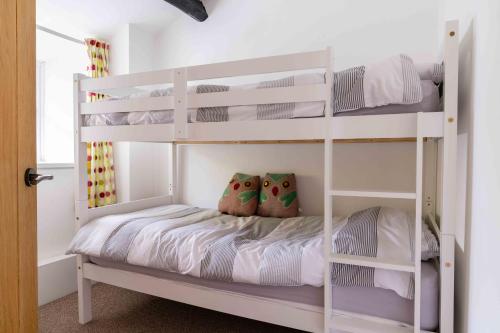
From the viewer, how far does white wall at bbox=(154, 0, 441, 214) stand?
7.55ft

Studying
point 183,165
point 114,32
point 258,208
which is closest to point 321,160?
point 258,208

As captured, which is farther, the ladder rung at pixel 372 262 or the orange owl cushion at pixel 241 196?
the orange owl cushion at pixel 241 196

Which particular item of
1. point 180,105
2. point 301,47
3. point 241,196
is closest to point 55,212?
point 241,196

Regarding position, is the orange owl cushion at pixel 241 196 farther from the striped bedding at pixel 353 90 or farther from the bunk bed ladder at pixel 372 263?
the bunk bed ladder at pixel 372 263

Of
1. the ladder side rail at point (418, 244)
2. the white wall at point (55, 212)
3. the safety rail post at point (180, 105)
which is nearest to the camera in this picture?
the ladder side rail at point (418, 244)

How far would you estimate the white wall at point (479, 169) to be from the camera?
0.93 meters

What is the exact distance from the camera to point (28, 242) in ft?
3.83

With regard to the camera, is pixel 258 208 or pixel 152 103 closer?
pixel 152 103

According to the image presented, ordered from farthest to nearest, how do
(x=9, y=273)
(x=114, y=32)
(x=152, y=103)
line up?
1. (x=114, y=32)
2. (x=152, y=103)
3. (x=9, y=273)

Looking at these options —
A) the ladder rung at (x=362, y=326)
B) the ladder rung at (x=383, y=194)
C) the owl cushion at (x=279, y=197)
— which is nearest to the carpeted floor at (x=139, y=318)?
the ladder rung at (x=362, y=326)

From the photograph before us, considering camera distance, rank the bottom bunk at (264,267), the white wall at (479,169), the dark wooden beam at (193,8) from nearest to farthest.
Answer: the white wall at (479,169) < the bottom bunk at (264,267) < the dark wooden beam at (193,8)

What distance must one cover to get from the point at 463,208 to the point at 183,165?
2.31m

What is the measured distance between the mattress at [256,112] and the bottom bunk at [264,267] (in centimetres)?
53

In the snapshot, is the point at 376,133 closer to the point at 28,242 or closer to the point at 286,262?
the point at 286,262
